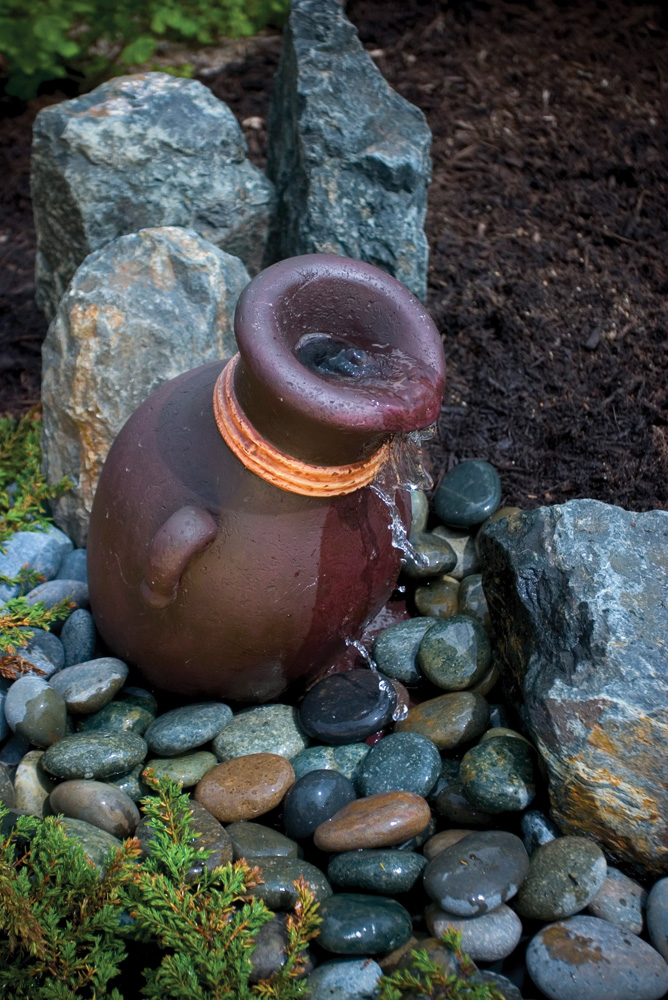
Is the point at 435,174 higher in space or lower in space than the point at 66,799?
higher

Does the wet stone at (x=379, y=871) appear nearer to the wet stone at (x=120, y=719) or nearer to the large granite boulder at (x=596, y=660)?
the large granite boulder at (x=596, y=660)

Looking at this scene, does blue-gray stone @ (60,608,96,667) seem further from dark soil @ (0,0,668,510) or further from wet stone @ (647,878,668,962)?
wet stone @ (647,878,668,962)

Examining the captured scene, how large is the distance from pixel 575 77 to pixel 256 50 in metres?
2.07

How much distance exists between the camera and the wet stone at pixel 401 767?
8.49ft

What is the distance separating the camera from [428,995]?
204 cm

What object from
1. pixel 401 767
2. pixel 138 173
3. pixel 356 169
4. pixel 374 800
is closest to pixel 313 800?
pixel 374 800

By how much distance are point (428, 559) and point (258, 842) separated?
48.4 inches

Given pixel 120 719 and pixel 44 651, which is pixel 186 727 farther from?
pixel 44 651

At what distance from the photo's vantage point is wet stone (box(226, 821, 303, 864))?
96.1 inches

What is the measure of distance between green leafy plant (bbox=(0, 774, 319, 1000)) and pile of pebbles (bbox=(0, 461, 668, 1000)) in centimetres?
12

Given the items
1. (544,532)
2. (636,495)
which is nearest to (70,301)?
(544,532)

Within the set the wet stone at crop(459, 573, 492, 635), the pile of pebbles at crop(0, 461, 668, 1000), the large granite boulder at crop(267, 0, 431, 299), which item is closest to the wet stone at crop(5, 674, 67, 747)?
the pile of pebbles at crop(0, 461, 668, 1000)

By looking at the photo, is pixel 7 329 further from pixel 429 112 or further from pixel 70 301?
pixel 429 112

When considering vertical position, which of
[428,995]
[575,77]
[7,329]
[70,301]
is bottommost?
[7,329]
